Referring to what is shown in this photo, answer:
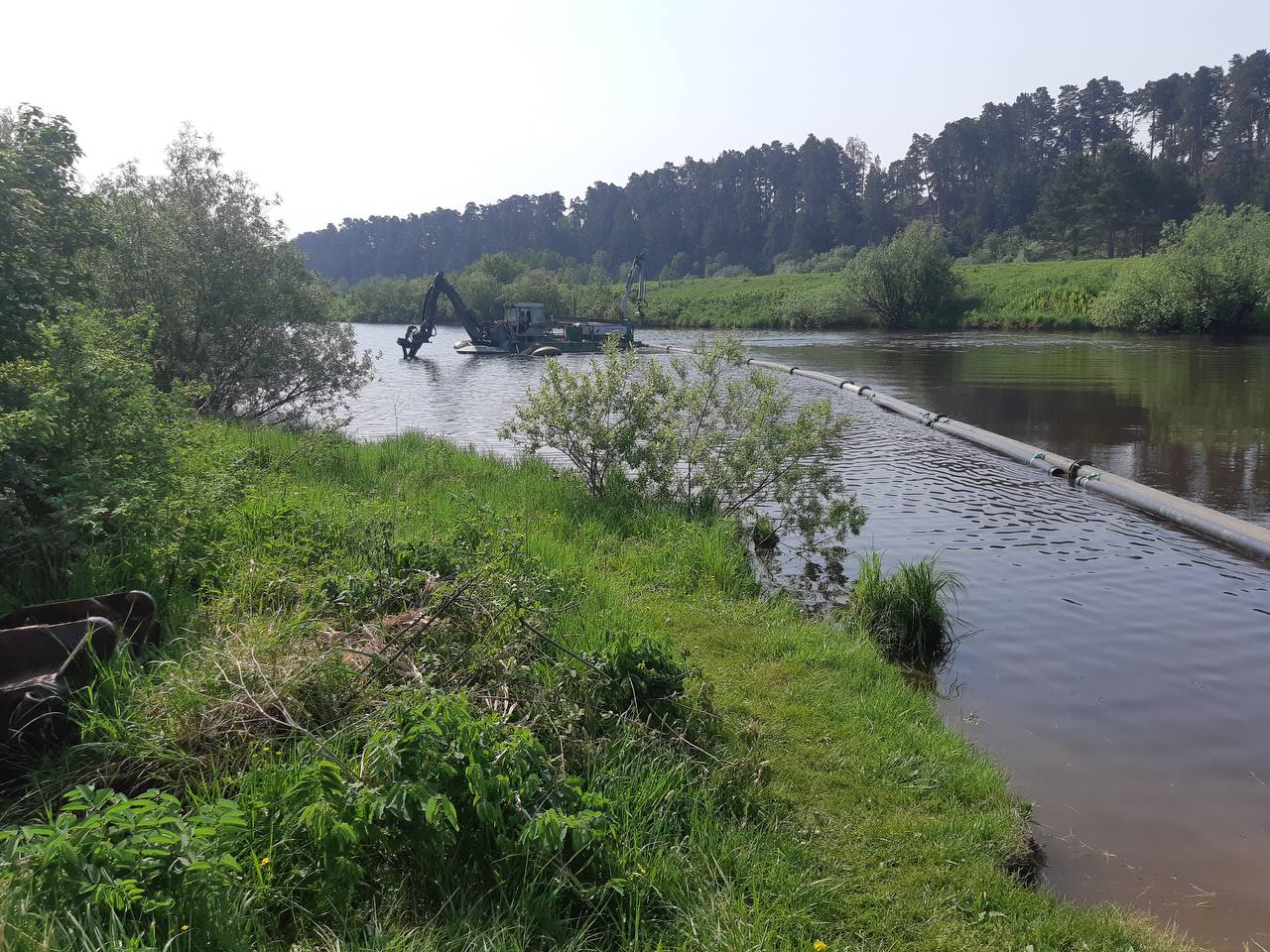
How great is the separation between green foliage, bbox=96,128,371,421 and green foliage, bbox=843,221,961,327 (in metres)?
56.1

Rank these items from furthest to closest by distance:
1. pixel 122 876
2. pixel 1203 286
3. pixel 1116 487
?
1. pixel 1203 286
2. pixel 1116 487
3. pixel 122 876

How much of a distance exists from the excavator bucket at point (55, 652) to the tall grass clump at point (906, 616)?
19.4 feet

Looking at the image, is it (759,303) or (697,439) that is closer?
(697,439)

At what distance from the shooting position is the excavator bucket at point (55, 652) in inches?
173

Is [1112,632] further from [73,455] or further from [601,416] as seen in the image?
[73,455]

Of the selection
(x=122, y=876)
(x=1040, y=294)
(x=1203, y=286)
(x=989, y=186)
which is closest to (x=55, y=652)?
(x=122, y=876)

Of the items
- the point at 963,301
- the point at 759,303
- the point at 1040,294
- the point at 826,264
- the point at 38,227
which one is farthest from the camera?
the point at 826,264

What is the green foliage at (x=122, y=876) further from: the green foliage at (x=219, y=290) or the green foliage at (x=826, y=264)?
the green foliage at (x=826, y=264)

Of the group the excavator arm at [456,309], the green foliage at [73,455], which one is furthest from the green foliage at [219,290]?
the excavator arm at [456,309]

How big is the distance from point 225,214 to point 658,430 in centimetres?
1219

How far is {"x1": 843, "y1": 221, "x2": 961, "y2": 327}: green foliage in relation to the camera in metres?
67.3

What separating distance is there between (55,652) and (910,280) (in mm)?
68839

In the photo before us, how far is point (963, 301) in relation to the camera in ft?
224

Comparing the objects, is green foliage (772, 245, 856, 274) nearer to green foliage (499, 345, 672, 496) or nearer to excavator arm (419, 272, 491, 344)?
excavator arm (419, 272, 491, 344)
